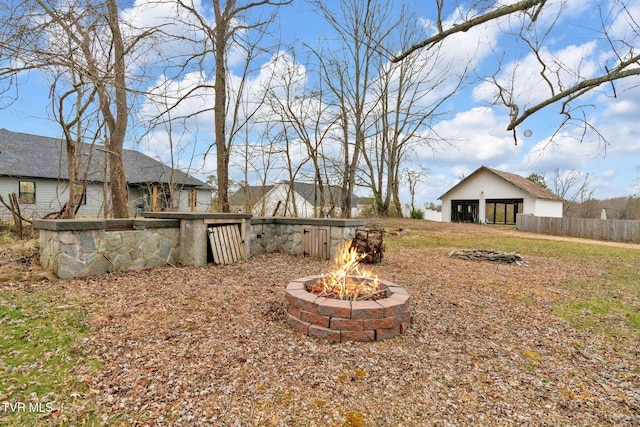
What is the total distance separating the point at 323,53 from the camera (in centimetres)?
1138

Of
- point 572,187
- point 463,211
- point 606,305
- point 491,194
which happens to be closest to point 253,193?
point 606,305

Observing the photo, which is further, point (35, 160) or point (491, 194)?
point (491, 194)

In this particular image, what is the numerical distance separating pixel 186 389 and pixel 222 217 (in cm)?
409

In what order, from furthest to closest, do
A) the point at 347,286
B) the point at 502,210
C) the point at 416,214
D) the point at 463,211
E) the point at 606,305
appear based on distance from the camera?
the point at 463,211
the point at 502,210
the point at 416,214
the point at 606,305
the point at 347,286

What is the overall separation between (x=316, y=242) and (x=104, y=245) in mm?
3798

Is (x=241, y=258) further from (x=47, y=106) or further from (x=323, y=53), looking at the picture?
(x=323, y=53)

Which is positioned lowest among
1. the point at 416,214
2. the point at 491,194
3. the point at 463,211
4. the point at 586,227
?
the point at 586,227

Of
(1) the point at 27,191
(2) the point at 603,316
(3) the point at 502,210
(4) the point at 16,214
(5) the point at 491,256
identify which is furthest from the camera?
(3) the point at 502,210

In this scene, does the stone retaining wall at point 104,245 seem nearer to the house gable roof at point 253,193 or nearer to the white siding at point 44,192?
the house gable roof at point 253,193

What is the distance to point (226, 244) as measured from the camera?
19.9 feet

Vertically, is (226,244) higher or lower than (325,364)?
higher

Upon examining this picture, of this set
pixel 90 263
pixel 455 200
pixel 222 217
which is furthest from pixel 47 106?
pixel 455 200

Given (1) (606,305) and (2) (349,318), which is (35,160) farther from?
(1) (606,305)

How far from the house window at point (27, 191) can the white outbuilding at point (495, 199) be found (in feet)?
85.7
